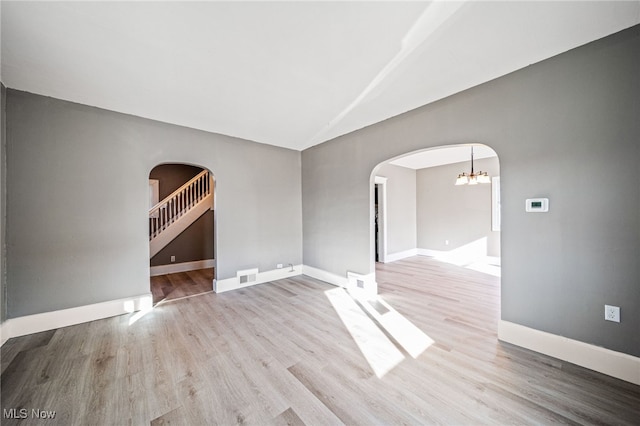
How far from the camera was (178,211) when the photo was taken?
5.41m

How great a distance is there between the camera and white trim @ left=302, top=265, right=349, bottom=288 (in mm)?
4047

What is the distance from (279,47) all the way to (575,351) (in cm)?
358

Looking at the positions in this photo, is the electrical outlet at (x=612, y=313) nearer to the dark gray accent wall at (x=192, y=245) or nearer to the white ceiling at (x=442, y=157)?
the white ceiling at (x=442, y=157)

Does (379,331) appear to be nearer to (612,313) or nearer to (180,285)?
(612,313)

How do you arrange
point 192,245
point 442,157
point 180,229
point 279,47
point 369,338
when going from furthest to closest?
1. point 442,157
2. point 192,245
3. point 180,229
4. point 369,338
5. point 279,47

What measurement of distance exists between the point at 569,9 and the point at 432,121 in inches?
53.9

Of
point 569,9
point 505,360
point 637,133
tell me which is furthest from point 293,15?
point 505,360

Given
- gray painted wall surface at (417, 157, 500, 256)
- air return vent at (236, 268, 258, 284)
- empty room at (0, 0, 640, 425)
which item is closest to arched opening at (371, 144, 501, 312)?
gray painted wall surface at (417, 157, 500, 256)

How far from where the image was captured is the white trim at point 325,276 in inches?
159

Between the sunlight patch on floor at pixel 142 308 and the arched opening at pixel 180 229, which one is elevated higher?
the arched opening at pixel 180 229

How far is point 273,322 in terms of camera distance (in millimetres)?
2781

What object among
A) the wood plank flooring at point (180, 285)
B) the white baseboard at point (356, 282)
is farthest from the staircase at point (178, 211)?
the white baseboard at point (356, 282)

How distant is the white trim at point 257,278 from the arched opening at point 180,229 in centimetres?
71

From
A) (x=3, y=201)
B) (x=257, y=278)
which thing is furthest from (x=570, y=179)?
(x=3, y=201)
